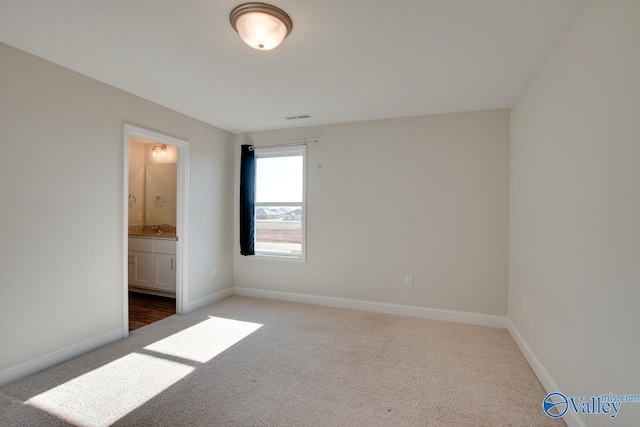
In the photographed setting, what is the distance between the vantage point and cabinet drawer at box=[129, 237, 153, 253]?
4.40 m

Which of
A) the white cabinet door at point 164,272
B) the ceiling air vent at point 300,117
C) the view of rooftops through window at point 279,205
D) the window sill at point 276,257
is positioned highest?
the ceiling air vent at point 300,117

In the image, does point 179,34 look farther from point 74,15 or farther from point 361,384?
point 361,384

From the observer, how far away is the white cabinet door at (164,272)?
426 cm

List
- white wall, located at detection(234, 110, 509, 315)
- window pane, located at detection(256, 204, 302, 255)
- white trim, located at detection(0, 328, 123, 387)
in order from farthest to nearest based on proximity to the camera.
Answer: window pane, located at detection(256, 204, 302, 255)
white wall, located at detection(234, 110, 509, 315)
white trim, located at detection(0, 328, 123, 387)

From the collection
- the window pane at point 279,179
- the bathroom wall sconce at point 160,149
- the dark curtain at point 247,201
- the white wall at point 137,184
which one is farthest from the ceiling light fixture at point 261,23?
the white wall at point 137,184

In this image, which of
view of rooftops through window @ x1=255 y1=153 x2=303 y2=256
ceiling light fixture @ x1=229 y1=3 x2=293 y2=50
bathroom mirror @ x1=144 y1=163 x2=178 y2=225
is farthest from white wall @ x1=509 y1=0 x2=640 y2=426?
bathroom mirror @ x1=144 y1=163 x2=178 y2=225

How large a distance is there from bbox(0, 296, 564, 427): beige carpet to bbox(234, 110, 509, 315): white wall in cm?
57

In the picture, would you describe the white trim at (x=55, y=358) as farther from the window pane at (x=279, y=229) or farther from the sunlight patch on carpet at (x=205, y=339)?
the window pane at (x=279, y=229)

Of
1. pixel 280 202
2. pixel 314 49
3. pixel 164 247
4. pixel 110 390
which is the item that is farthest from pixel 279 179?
pixel 110 390

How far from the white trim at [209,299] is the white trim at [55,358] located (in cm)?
93

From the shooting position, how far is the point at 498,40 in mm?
2078

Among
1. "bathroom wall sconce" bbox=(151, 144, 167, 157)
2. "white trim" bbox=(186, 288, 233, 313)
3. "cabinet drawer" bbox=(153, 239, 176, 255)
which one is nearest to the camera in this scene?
"white trim" bbox=(186, 288, 233, 313)

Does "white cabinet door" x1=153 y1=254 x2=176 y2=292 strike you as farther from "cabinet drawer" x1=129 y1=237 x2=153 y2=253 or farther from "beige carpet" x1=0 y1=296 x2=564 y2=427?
"beige carpet" x1=0 y1=296 x2=564 y2=427

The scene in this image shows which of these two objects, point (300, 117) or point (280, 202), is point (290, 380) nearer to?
point (280, 202)
